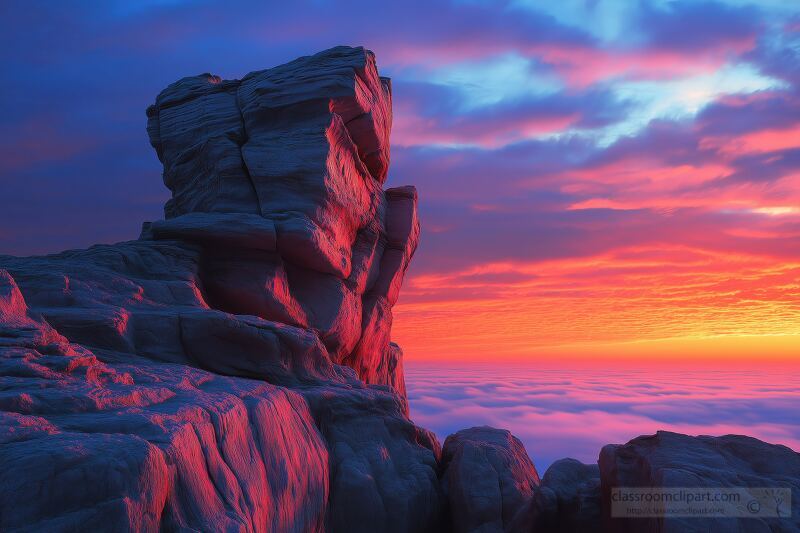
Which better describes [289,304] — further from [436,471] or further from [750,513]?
[750,513]

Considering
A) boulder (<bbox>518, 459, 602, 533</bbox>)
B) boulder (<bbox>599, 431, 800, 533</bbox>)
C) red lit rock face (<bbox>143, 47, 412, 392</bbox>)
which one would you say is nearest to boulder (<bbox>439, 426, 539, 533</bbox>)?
boulder (<bbox>518, 459, 602, 533</bbox>)

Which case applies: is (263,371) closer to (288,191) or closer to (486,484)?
(486,484)

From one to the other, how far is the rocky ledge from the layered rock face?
0.05 m

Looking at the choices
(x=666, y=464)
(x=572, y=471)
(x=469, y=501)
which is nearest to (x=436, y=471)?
(x=469, y=501)

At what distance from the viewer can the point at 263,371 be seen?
18.2m

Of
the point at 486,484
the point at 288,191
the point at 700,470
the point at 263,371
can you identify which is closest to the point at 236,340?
the point at 263,371

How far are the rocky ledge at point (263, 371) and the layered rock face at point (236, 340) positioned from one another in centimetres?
5

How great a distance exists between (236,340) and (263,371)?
44.9 inches

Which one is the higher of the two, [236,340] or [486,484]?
[236,340]

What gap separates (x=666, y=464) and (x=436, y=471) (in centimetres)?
713

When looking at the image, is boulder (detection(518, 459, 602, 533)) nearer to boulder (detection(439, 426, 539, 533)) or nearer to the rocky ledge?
the rocky ledge

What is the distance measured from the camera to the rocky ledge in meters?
8.87

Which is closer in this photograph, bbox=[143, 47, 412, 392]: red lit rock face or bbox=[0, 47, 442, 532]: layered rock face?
bbox=[0, 47, 442, 532]: layered rock face

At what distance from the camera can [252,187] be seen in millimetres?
25766
